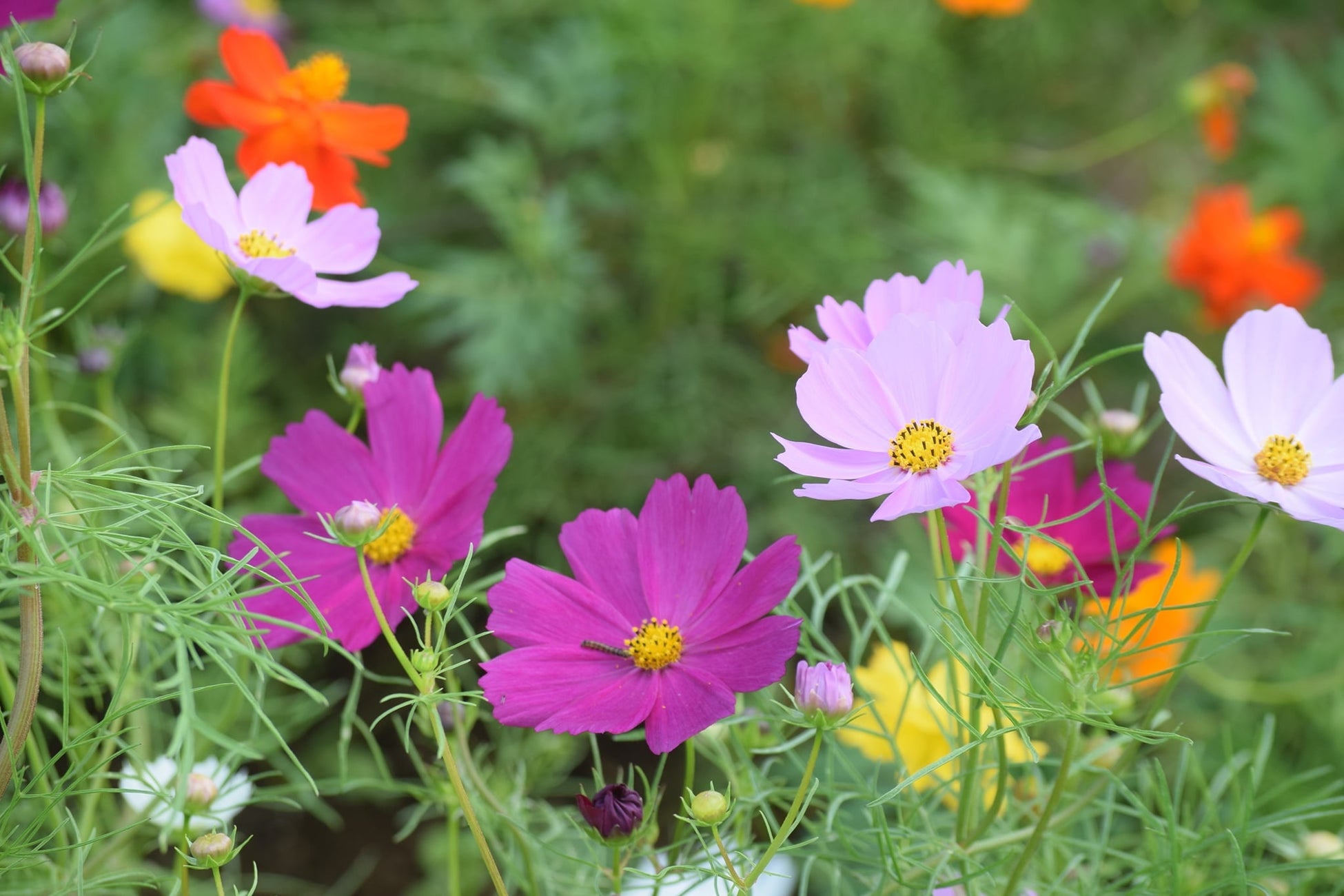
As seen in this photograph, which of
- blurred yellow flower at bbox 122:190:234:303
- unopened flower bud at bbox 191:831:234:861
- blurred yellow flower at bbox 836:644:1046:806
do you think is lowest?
blurred yellow flower at bbox 122:190:234:303

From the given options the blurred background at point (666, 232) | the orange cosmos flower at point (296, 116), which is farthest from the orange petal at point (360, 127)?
the blurred background at point (666, 232)

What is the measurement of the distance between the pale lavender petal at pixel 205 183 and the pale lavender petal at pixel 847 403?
217mm

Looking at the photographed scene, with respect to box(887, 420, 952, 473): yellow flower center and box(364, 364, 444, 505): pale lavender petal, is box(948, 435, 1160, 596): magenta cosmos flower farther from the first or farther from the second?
box(364, 364, 444, 505): pale lavender petal

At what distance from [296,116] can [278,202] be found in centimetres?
8

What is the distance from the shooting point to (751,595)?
1.34 feet

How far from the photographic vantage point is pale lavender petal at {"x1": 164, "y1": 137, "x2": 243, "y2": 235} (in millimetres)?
422

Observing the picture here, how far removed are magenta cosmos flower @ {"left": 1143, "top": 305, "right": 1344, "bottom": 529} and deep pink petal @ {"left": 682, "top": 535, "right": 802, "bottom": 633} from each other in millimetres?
142

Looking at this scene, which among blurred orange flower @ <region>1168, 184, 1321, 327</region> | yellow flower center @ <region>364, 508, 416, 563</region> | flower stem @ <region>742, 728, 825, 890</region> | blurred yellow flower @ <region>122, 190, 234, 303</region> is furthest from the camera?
blurred orange flower @ <region>1168, 184, 1321, 327</region>

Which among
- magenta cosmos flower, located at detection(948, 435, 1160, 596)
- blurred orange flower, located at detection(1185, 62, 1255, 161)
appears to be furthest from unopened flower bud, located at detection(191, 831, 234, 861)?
blurred orange flower, located at detection(1185, 62, 1255, 161)

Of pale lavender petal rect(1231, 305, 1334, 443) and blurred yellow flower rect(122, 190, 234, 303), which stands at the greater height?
pale lavender petal rect(1231, 305, 1334, 443)

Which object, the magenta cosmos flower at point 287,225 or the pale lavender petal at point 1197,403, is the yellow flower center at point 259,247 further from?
the pale lavender petal at point 1197,403

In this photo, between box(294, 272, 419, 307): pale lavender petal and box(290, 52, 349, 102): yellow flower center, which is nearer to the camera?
box(294, 272, 419, 307): pale lavender petal

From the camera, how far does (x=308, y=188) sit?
49 centimetres

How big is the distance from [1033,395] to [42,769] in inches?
13.2
